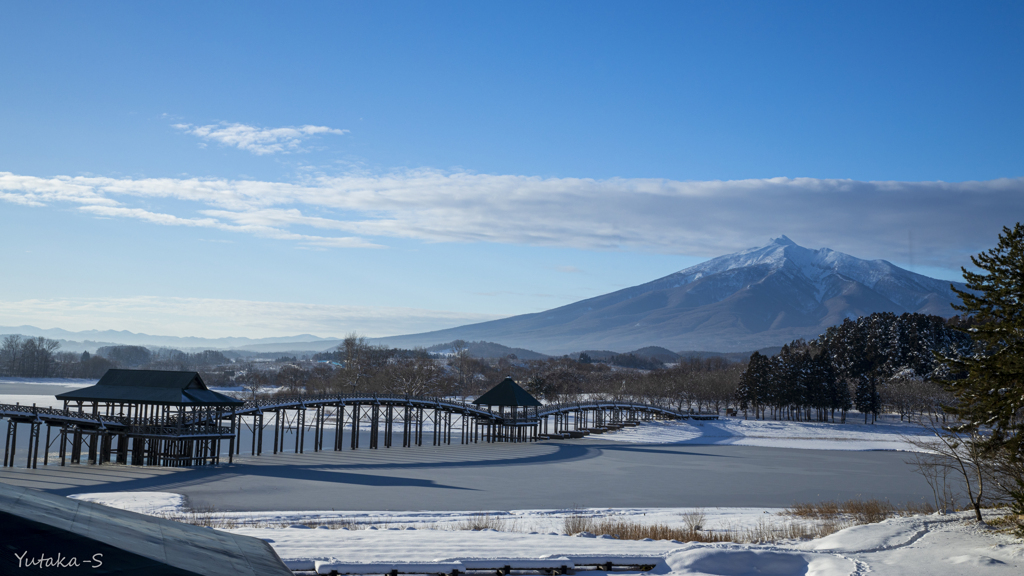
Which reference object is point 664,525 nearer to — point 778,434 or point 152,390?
point 152,390

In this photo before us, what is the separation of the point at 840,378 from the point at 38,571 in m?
114

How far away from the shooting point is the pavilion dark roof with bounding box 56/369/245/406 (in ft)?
132

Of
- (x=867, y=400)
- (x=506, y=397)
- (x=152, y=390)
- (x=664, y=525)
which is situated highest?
(x=152, y=390)

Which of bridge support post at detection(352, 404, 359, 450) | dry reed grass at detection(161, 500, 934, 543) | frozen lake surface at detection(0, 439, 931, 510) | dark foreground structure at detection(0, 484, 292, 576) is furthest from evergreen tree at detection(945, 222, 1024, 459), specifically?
bridge support post at detection(352, 404, 359, 450)

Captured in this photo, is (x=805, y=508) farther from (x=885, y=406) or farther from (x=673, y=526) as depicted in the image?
(x=885, y=406)

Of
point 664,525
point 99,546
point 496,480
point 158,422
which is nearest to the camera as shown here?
point 99,546

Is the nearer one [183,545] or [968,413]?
[183,545]

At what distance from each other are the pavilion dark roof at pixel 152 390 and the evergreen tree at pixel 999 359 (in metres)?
36.6

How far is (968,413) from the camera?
681 inches

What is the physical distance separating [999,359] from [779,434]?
63857 mm

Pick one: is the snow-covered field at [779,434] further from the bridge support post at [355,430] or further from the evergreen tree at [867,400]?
the bridge support post at [355,430]

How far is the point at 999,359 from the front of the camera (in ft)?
54.0

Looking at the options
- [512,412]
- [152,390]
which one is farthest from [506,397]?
[152,390]

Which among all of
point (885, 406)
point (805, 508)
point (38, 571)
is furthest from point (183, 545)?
point (885, 406)
